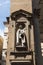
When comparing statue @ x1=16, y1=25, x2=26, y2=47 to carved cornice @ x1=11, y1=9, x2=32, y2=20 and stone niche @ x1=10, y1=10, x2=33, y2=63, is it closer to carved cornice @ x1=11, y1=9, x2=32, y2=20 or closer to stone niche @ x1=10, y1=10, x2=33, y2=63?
stone niche @ x1=10, y1=10, x2=33, y2=63

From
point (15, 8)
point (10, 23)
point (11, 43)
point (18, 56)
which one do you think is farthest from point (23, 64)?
point (15, 8)

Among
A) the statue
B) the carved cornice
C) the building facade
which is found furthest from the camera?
the carved cornice

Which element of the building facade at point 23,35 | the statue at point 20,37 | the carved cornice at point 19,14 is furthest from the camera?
the carved cornice at point 19,14

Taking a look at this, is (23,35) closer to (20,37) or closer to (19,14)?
(20,37)

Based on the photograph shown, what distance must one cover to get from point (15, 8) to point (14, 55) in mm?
2623

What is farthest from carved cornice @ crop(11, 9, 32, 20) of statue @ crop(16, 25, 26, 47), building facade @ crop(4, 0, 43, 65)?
statue @ crop(16, 25, 26, 47)

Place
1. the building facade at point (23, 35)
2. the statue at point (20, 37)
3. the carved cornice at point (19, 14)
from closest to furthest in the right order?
the building facade at point (23, 35), the statue at point (20, 37), the carved cornice at point (19, 14)

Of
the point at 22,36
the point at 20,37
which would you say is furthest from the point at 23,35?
the point at 20,37

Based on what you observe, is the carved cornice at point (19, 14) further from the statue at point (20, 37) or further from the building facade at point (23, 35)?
the statue at point (20, 37)

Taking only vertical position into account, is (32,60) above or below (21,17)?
below

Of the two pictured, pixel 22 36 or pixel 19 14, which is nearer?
pixel 22 36

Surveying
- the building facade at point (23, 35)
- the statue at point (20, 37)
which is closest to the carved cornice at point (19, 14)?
the building facade at point (23, 35)

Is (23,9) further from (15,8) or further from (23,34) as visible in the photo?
(23,34)

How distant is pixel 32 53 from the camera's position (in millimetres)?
10305
